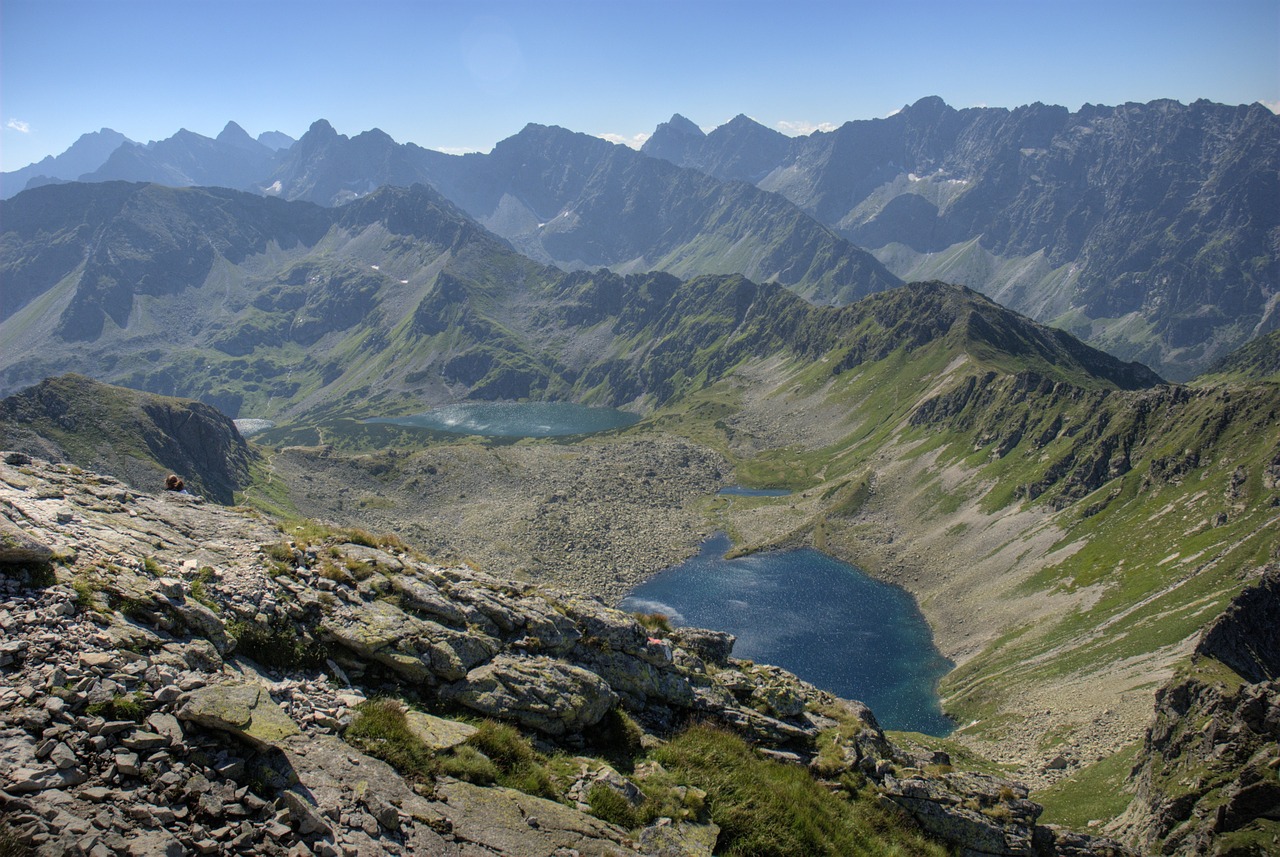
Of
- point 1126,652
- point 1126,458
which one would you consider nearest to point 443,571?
point 1126,652

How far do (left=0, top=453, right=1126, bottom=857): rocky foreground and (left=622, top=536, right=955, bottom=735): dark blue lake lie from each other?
256ft

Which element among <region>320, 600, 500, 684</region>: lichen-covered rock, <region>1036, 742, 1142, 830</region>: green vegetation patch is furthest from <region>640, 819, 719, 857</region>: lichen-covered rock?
<region>1036, 742, 1142, 830</region>: green vegetation patch

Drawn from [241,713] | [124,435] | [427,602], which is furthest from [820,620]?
[124,435]

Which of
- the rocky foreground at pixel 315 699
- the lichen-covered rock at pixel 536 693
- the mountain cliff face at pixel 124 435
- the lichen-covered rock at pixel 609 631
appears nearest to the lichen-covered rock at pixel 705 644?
the rocky foreground at pixel 315 699

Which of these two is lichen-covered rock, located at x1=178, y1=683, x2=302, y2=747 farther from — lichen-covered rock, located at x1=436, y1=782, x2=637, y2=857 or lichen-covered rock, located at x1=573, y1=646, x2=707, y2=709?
lichen-covered rock, located at x1=573, y1=646, x2=707, y2=709

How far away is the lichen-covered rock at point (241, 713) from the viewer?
13.2m

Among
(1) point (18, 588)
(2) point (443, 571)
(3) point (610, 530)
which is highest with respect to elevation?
(1) point (18, 588)

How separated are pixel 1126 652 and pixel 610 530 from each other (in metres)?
113

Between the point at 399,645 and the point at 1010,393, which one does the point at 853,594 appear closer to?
the point at 1010,393

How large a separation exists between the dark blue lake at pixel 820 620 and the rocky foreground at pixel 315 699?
256ft

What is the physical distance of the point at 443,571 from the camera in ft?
86.4

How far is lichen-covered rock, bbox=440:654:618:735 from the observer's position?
63.9 feet

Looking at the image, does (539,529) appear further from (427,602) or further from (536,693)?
(536,693)

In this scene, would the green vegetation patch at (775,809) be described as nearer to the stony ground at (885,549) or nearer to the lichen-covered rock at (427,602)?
the lichen-covered rock at (427,602)
